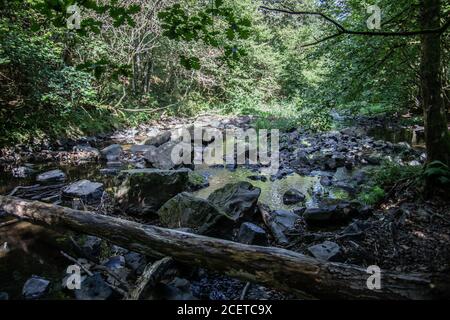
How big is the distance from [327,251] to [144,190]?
10.7 ft

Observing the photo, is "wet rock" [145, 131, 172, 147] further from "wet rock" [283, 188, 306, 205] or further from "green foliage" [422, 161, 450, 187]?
"green foliage" [422, 161, 450, 187]

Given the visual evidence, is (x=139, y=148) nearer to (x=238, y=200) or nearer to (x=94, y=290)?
(x=238, y=200)

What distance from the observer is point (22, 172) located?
8023 millimetres

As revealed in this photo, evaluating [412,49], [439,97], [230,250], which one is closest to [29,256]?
[230,250]

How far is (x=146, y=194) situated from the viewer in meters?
5.74

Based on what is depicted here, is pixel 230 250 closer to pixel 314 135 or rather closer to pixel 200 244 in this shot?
pixel 200 244

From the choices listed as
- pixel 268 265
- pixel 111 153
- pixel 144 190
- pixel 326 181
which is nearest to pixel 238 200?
pixel 144 190

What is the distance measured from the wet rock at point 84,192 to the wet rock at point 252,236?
3.30m

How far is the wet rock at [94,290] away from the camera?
308cm

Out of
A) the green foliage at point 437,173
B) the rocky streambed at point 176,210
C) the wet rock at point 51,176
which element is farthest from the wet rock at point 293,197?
the wet rock at point 51,176

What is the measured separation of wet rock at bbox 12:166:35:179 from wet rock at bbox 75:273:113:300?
557cm

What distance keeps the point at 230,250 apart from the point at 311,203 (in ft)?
12.1

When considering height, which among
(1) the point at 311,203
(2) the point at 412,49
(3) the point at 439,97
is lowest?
(1) the point at 311,203

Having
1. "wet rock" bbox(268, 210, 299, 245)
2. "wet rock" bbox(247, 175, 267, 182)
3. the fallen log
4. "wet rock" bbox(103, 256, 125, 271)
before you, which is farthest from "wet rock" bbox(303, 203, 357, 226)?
"wet rock" bbox(247, 175, 267, 182)
